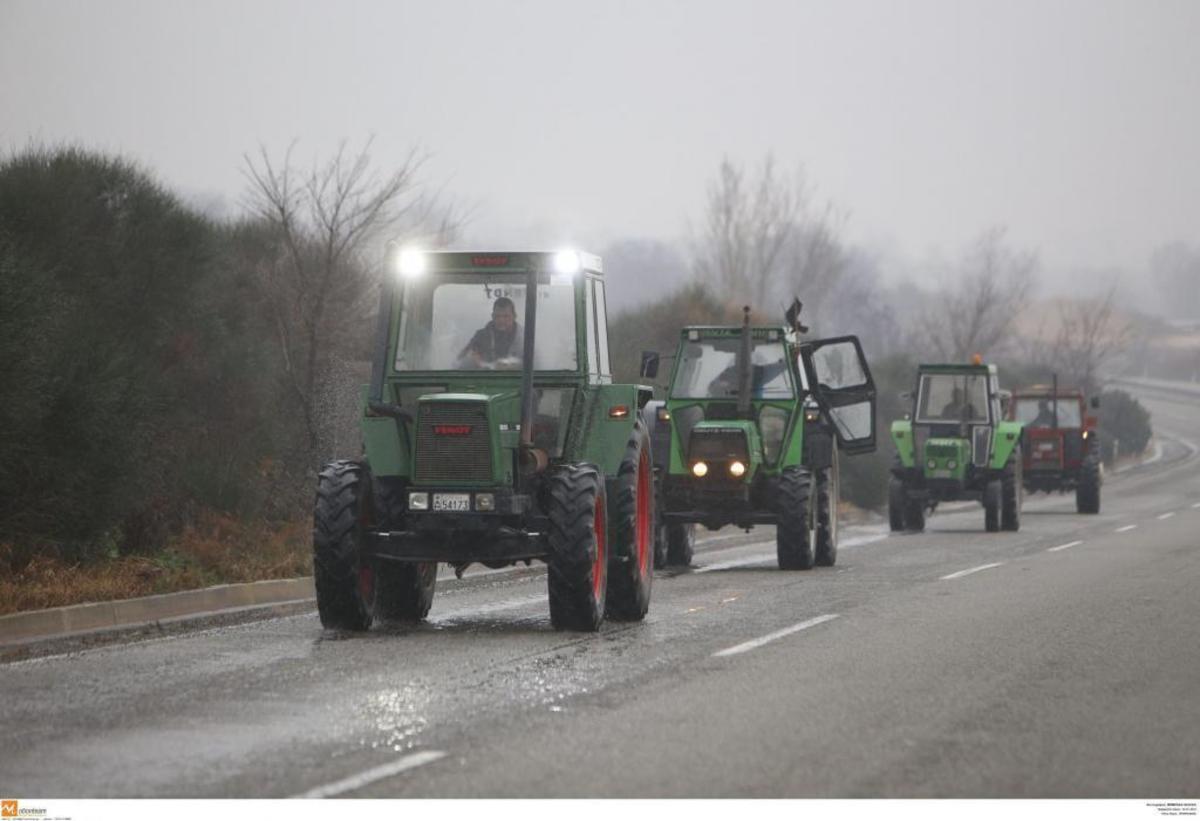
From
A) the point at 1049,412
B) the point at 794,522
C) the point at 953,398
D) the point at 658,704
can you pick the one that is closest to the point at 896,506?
the point at 953,398

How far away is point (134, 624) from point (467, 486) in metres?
2.94

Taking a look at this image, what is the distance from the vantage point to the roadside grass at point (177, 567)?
601 inches

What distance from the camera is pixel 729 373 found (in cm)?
2283

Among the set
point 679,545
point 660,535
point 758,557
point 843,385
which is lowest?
point 758,557

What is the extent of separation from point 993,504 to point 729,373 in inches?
445

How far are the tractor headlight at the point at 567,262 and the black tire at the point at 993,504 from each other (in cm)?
1929

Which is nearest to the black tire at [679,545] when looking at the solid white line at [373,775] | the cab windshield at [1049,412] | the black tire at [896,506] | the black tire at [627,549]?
the black tire at [627,549]

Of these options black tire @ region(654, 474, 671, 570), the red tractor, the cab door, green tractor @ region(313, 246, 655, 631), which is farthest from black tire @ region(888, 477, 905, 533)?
green tractor @ region(313, 246, 655, 631)

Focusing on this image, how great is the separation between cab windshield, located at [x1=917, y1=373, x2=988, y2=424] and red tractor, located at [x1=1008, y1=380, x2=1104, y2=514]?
28.6ft

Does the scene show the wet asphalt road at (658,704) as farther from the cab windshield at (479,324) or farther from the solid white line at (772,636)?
the cab windshield at (479,324)

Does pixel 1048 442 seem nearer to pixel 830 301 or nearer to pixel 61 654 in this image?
pixel 61 654

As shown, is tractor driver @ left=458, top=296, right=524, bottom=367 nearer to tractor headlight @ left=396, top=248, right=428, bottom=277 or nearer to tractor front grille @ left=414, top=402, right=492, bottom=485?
tractor headlight @ left=396, top=248, right=428, bottom=277

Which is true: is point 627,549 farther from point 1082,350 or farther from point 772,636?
point 1082,350

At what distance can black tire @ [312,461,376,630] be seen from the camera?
551 inches
